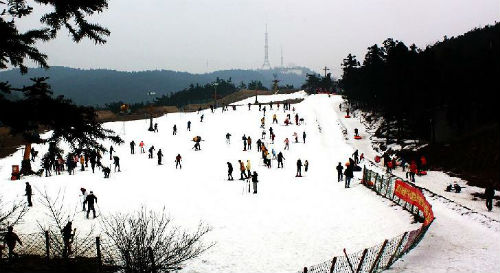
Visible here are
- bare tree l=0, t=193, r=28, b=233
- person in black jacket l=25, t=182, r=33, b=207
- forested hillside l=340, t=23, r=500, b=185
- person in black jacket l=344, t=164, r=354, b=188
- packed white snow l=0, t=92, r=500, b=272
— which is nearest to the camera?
bare tree l=0, t=193, r=28, b=233

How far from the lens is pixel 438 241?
1535 centimetres

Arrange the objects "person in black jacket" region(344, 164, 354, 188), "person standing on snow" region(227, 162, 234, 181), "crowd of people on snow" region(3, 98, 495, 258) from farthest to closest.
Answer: "person standing on snow" region(227, 162, 234, 181) < "person in black jacket" region(344, 164, 354, 188) < "crowd of people on snow" region(3, 98, 495, 258)

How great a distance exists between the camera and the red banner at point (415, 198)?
54.5ft

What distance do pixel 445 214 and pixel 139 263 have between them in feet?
49.2

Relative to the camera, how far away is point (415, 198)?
→ 1842 cm

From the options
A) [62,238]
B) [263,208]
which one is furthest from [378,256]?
[62,238]

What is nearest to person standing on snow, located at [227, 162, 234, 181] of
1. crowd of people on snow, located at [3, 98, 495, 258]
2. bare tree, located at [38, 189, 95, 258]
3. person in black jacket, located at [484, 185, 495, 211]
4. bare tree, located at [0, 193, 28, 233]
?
crowd of people on snow, located at [3, 98, 495, 258]

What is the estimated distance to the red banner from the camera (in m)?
16.6

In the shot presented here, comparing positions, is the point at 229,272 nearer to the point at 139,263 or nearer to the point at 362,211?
the point at 139,263

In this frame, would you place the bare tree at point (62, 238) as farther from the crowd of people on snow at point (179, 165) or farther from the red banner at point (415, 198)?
the red banner at point (415, 198)

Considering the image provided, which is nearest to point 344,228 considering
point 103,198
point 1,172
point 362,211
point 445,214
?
point 362,211

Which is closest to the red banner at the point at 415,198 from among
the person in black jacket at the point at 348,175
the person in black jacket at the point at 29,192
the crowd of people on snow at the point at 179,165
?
the person in black jacket at the point at 348,175

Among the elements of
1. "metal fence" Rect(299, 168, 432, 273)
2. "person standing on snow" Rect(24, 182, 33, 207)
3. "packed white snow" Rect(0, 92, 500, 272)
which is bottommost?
"packed white snow" Rect(0, 92, 500, 272)

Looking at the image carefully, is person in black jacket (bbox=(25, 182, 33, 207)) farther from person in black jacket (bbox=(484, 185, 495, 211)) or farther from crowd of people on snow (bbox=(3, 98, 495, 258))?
person in black jacket (bbox=(484, 185, 495, 211))
